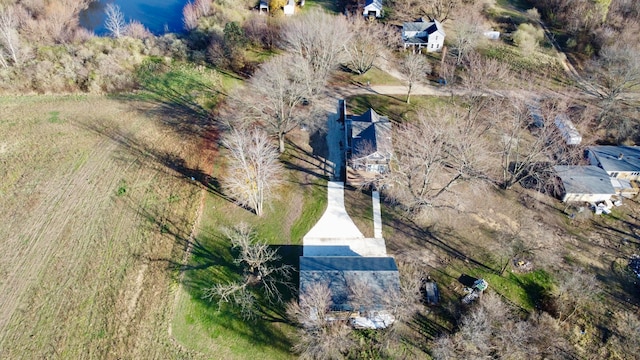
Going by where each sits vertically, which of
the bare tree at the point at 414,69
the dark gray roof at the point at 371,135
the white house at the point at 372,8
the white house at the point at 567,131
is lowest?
the white house at the point at 567,131

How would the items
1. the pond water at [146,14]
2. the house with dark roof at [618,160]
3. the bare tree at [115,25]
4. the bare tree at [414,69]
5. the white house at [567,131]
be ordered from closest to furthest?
the house with dark roof at [618,160], the white house at [567,131], the bare tree at [414,69], the bare tree at [115,25], the pond water at [146,14]

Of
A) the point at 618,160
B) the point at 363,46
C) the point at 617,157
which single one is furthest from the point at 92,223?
the point at 617,157

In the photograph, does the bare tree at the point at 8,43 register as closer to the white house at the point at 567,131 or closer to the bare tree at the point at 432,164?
the bare tree at the point at 432,164

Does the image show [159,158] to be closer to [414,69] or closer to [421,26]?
[414,69]

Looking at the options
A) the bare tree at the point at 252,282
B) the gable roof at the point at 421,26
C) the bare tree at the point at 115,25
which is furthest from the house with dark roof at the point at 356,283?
the bare tree at the point at 115,25

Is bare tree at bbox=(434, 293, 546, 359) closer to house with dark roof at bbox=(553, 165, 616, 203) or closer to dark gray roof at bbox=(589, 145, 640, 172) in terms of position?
house with dark roof at bbox=(553, 165, 616, 203)

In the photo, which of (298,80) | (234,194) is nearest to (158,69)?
(298,80)

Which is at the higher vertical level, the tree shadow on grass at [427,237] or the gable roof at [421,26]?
the gable roof at [421,26]
